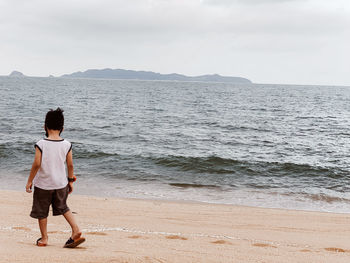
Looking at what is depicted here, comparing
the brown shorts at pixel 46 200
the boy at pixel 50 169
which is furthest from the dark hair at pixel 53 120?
the brown shorts at pixel 46 200

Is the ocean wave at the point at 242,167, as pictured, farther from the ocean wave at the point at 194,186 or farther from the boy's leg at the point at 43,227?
the boy's leg at the point at 43,227

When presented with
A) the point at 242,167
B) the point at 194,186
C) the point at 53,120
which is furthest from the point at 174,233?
the point at 242,167

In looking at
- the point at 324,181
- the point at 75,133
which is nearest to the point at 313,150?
the point at 324,181

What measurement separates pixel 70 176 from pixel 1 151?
13.7 m

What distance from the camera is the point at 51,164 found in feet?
13.3

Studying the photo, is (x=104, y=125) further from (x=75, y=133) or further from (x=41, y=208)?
(x=41, y=208)

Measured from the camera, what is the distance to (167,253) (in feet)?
14.7

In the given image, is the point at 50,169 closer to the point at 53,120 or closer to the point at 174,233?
the point at 53,120

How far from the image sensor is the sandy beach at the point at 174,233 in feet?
14.1

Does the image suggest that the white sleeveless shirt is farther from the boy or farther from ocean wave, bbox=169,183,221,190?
ocean wave, bbox=169,183,221,190

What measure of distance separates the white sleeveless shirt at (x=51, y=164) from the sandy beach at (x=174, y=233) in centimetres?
80

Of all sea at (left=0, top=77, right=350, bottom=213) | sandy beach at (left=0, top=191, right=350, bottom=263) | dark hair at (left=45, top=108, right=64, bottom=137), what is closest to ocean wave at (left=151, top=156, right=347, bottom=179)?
sea at (left=0, top=77, right=350, bottom=213)

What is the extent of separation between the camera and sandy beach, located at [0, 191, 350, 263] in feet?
14.1

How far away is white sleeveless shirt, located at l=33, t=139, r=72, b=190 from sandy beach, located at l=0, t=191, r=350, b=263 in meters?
0.80
